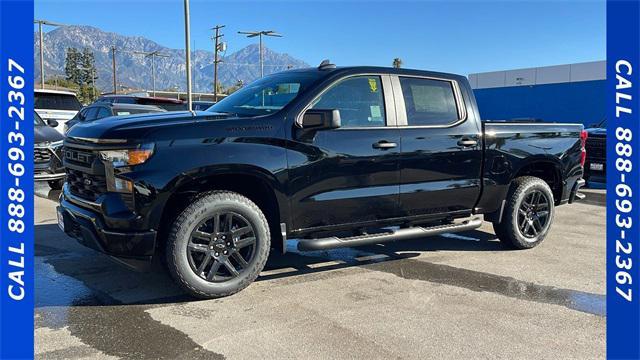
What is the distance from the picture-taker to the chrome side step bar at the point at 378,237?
4430 mm

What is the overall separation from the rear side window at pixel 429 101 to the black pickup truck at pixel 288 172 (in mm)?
14

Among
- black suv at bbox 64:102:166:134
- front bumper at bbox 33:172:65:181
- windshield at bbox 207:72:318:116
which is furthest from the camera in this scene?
black suv at bbox 64:102:166:134

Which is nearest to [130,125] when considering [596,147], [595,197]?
[595,197]

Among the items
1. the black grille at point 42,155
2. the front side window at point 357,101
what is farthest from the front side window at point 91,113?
the front side window at point 357,101

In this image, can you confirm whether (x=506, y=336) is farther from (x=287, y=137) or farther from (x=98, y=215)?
(x=98, y=215)

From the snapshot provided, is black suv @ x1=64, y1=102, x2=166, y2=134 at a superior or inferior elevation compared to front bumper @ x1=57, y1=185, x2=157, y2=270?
superior

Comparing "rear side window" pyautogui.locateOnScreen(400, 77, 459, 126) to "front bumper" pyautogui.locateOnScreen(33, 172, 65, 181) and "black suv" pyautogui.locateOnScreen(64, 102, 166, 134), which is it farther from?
"black suv" pyautogui.locateOnScreen(64, 102, 166, 134)

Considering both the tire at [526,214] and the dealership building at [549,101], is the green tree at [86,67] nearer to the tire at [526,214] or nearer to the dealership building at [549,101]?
the dealership building at [549,101]

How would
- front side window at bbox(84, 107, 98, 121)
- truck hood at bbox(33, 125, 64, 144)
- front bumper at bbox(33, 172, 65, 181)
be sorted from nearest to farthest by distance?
front bumper at bbox(33, 172, 65, 181) < truck hood at bbox(33, 125, 64, 144) < front side window at bbox(84, 107, 98, 121)

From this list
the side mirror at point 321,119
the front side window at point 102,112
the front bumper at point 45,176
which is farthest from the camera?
the front side window at point 102,112

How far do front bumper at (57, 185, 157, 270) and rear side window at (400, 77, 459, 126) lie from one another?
2611 mm

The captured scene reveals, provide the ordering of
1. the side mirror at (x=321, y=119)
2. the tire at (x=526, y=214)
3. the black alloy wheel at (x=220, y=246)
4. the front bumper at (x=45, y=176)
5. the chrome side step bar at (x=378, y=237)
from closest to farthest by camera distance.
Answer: the black alloy wheel at (x=220, y=246) < the side mirror at (x=321, y=119) < the chrome side step bar at (x=378, y=237) < the tire at (x=526, y=214) < the front bumper at (x=45, y=176)

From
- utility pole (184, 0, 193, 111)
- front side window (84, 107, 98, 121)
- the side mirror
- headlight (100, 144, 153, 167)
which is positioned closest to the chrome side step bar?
the side mirror

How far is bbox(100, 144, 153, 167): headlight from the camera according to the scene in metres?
3.86
